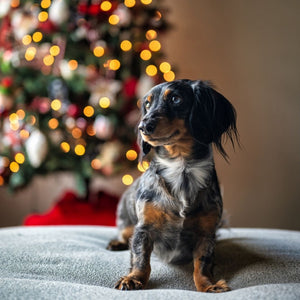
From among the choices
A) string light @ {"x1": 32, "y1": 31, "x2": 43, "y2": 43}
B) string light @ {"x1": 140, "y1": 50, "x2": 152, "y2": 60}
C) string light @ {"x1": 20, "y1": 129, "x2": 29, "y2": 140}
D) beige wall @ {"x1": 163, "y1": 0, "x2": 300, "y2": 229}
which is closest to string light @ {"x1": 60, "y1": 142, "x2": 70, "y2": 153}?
string light @ {"x1": 20, "y1": 129, "x2": 29, "y2": 140}

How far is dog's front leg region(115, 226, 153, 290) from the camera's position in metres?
1.12

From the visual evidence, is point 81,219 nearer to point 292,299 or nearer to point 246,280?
point 246,280

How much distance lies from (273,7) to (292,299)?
336cm

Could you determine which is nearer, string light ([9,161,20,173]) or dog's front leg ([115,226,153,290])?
dog's front leg ([115,226,153,290])

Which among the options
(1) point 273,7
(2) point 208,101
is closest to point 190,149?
(2) point 208,101

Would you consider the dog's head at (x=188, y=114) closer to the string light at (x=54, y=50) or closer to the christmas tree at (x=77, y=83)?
the christmas tree at (x=77, y=83)

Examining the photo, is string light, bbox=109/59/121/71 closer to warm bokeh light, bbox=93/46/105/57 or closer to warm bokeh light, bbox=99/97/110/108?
warm bokeh light, bbox=93/46/105/57

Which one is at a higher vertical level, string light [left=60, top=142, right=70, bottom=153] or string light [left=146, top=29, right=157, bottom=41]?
string light [left=146, top=29, right=157, bottom=41]

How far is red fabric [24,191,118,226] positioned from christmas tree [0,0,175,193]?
0.21 meters

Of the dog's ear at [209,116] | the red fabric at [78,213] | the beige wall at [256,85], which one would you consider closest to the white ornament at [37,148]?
the red fabric at [78,213]

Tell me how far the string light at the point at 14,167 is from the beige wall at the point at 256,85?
1766 mm

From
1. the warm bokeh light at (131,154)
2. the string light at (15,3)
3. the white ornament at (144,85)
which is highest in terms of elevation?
the string light at (15,3)

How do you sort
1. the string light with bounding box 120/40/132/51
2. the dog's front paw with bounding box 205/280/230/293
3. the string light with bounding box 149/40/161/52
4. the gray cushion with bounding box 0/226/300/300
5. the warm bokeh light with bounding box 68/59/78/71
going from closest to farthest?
the gray cushion with bounding box 0/226/300/300
the dog's front paw with bounding box 205/280/230/293
the warm bokeh light with bounding box 68/59/78/71
the string light with bounding box 120/40/132/51
the string light with bounding box 149/40/161/52

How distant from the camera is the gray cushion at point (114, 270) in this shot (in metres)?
0.95
